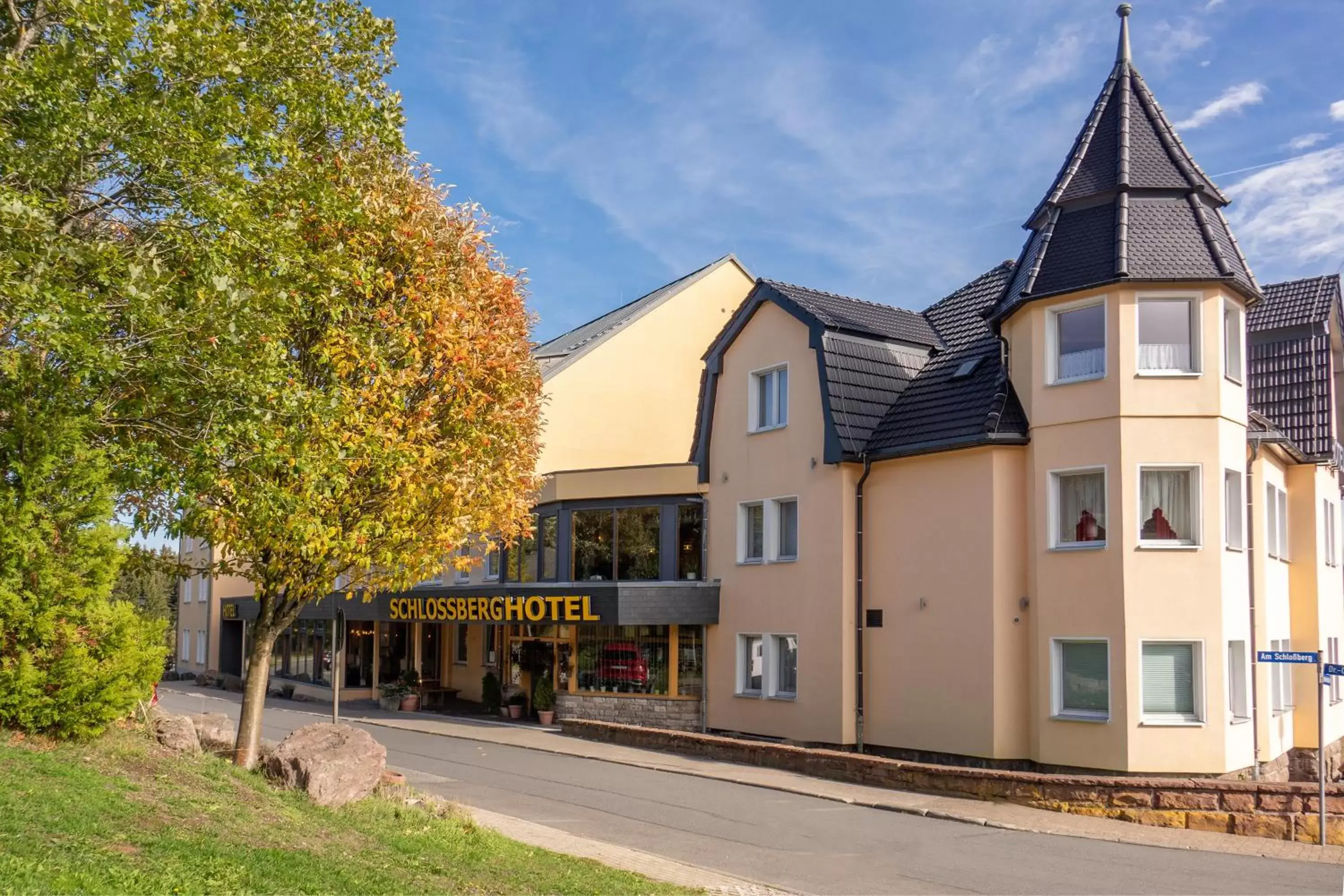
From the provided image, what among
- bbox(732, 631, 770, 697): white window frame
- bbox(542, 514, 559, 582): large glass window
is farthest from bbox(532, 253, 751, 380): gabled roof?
bbox(732, 631, 770, 697): white window frame

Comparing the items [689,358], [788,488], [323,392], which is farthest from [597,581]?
[323,392]

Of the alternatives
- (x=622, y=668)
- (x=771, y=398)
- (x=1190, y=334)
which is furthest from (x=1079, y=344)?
(x=622, y=668)

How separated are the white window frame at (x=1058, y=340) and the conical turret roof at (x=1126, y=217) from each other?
34 centimetres

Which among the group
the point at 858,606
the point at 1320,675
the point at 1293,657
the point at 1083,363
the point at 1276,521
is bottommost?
the point at 1320,675

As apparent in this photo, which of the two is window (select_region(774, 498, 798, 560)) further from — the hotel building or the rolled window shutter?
the rolled window shutter

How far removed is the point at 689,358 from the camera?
3647cm

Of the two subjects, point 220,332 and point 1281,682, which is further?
point 1281,682

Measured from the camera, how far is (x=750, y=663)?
82.0 feet

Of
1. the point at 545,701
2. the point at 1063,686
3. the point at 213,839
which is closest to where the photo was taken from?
the point at 213,839

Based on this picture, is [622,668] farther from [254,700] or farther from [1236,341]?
[1236,341]

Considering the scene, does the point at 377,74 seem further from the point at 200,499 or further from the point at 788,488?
the point at 788,488

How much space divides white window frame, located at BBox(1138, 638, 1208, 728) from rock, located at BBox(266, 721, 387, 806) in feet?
38.0

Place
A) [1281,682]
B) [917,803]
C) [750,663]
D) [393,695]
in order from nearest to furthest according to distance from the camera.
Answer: [917,803] < [1281,682] < [750,663] < [393,695]

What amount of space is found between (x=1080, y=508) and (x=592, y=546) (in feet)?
41.0
